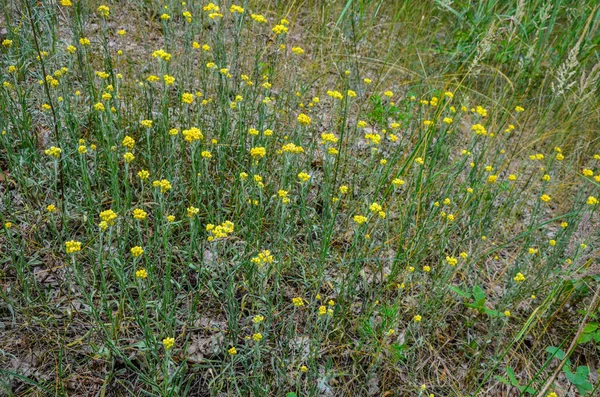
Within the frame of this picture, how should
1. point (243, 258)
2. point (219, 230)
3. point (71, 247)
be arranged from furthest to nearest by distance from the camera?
point (243, 258) < point (219, 230) < point (71, 247)

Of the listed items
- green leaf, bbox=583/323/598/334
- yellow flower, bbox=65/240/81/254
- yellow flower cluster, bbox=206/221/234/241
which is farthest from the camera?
green leaf, bbox=583/323/598/334

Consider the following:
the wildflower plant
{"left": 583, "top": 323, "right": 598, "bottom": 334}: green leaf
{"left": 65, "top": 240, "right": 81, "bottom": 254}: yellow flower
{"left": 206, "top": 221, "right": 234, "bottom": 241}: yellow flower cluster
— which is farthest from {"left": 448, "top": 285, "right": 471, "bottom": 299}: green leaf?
{"left": 65, "top": 240, "right": 81, "bottom": 254}: yellow flower

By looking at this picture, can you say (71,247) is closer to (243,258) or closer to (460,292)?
(243,258)

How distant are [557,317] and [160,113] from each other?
103 inches

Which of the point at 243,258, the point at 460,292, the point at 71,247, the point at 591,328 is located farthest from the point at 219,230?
the point at 591,328

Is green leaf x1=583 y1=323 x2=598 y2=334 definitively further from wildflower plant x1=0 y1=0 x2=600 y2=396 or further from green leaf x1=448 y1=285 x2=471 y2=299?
green leaf x1=448 y1=285 x2=471 y2=299

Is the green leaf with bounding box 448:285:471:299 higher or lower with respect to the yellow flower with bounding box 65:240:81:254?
lower

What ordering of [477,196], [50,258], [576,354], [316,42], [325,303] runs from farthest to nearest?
1. [316,42]
2. [477,196]
3. [576,354]
4. [325,303]
5. [50,258]

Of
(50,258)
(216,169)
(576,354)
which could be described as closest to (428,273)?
(576,354)

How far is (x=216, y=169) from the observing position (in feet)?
9.13

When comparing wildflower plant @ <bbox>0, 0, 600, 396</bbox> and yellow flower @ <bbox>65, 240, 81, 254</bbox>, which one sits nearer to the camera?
yellow flower @ <bbox>65, 240, 81, 254</bbox>

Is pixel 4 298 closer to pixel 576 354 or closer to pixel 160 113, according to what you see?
pixel 160 113

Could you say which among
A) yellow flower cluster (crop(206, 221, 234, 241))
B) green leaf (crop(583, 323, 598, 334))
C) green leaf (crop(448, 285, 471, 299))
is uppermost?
yellow flower cluster (crop(206, 221, 234, 241))

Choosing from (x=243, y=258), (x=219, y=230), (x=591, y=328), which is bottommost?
(x=591, y=328)
